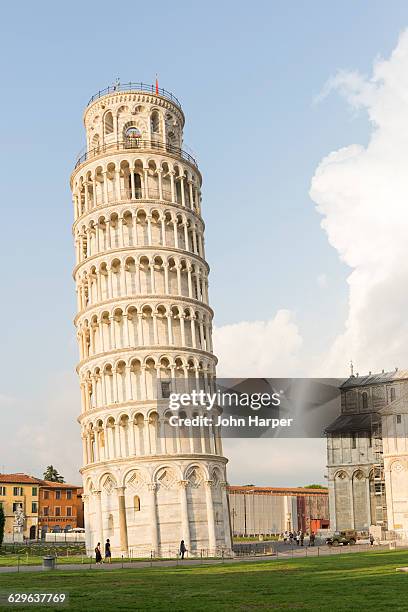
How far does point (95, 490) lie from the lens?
68.9m

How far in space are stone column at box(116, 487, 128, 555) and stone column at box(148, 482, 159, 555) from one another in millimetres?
2341

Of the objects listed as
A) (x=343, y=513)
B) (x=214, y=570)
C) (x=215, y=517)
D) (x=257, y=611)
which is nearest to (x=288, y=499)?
(x=343, y=513)

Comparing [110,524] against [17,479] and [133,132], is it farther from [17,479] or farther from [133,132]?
[17,479]

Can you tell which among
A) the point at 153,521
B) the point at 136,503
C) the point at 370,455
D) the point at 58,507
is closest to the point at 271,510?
the point at 58,507

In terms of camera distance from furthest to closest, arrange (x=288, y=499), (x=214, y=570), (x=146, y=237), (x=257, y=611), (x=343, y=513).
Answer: (x=288, y=499) < (x=343, y=513) < (x=146, y=237) < (x=214, y=570) < (x=257, y=611)

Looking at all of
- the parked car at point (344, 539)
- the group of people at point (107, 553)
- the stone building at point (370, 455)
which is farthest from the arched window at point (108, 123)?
the parked car at point (344, 539)

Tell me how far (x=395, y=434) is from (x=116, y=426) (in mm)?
31901

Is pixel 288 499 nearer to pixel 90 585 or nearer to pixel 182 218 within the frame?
pixel 182 218

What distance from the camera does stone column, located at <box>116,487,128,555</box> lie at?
6538 centimetres

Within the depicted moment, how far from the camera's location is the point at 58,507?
437ft

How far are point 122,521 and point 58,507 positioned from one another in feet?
234

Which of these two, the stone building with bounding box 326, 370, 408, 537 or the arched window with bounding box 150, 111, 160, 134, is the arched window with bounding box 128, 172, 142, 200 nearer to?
the arched window with bounding box 150, 111, 160, 134

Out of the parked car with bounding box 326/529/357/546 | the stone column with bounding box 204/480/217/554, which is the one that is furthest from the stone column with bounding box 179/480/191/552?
the parked car with bounding box 326/529/357/546

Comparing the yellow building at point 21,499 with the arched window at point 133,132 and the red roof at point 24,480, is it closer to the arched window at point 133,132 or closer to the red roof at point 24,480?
the red roof at point 24,480
